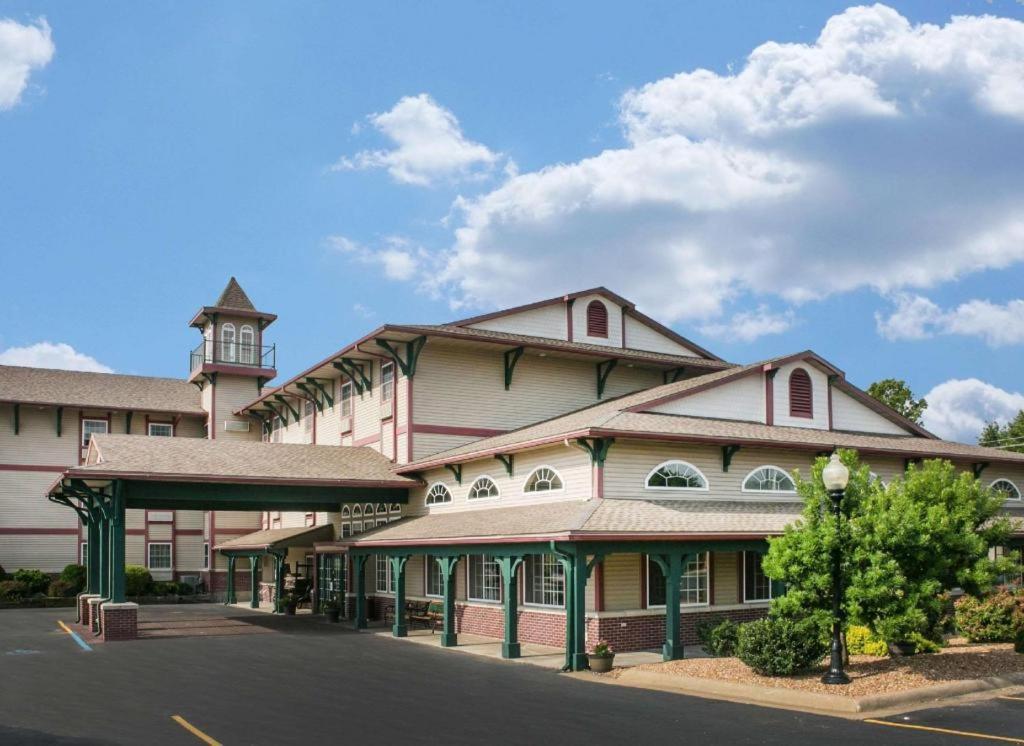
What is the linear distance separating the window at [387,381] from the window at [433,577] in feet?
18.1

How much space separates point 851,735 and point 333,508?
23963mm

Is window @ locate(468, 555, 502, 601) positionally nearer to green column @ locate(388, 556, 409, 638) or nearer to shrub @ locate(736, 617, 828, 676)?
green column @ locate(388, 556, 409, 638)

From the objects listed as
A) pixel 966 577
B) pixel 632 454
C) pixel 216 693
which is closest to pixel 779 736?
pixel 966 577

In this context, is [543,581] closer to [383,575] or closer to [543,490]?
[543,490]

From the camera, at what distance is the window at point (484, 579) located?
1050 inches

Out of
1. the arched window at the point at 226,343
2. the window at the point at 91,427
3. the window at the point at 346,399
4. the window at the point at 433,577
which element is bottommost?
the window at the point at 433,577

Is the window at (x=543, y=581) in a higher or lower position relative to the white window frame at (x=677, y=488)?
lower

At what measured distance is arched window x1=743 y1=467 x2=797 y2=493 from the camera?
85.5 ft

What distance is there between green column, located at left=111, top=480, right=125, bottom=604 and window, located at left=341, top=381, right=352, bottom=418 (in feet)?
34.7

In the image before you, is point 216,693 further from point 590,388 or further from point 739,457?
point 590,388

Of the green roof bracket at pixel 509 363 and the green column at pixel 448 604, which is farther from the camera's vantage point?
the green roof bracket at pixel 509 363

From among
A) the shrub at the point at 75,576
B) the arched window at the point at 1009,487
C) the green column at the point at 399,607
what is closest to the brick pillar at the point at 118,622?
the green column at the point at 399,607

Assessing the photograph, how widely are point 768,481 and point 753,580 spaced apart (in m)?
2.61

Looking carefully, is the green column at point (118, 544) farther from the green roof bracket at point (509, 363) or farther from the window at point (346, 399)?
the green roof bracket at point (509, 363)
